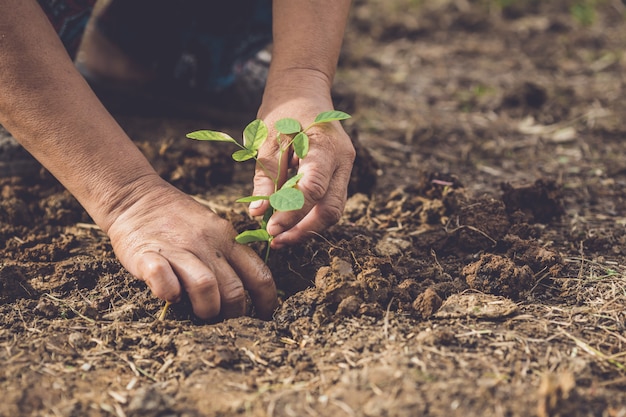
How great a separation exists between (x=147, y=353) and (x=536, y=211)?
1.42 metres

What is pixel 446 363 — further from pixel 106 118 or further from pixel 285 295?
pixel 106 118

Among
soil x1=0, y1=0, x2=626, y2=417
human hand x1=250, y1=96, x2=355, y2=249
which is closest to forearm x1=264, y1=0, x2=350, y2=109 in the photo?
human hand x1=250, y1=96, x2=355, y2=249

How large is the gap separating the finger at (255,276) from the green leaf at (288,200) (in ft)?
0.81

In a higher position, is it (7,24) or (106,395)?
(7,24)

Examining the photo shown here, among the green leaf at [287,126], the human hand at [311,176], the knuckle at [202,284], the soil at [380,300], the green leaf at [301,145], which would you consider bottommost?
the soil at [380,300]

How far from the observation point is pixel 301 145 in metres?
1.75

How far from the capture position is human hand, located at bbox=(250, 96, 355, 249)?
1739 millimetres

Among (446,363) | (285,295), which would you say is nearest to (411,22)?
(285,295)

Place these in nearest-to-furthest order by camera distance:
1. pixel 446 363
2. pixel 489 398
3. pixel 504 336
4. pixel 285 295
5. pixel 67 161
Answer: pixel 489 398
pixel 446 363
pixel 504 336
pixel 67 161
pixel 285 295

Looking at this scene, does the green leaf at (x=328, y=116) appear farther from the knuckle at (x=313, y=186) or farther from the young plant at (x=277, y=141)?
the knuckle at (x=313, y=186)

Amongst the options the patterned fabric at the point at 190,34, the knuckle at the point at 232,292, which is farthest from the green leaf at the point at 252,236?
the patterned fabric at the point at 190,34

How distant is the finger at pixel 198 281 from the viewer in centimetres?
163

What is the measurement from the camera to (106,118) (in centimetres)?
183

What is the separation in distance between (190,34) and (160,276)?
5.14 feet
